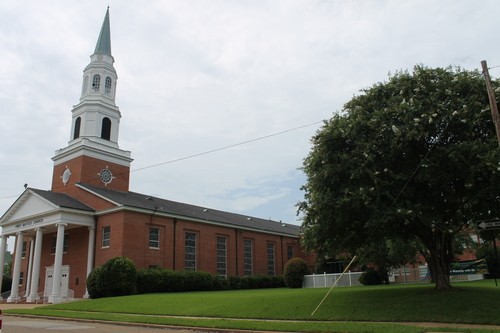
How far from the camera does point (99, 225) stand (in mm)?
37969

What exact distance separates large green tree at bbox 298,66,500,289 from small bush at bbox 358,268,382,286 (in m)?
18.0

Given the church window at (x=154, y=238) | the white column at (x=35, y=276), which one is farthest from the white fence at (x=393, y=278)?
the white column at (x=35, y=276)

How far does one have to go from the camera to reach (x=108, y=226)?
37156 mm

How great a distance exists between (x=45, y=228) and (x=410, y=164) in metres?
33.5

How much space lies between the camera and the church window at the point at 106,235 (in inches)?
1461

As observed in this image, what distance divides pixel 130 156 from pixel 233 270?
1593 cm

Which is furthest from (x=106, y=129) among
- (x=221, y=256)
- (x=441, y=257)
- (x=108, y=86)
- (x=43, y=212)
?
(x=441, y=257)

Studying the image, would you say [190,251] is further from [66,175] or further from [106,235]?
[66,175]

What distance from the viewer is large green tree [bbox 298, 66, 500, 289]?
612 inches

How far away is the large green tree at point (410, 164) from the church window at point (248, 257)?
31.2 meters

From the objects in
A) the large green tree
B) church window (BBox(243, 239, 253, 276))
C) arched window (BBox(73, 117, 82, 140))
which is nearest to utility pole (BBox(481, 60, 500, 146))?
the large green tree

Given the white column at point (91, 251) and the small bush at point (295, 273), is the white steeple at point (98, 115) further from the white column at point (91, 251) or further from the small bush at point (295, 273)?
the small bush at point (295, 273)

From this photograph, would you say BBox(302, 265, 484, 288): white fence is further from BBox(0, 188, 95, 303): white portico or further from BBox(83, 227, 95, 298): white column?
BBox(0, 188, 95, 303): white portico

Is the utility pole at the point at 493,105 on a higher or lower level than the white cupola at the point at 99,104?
lower
